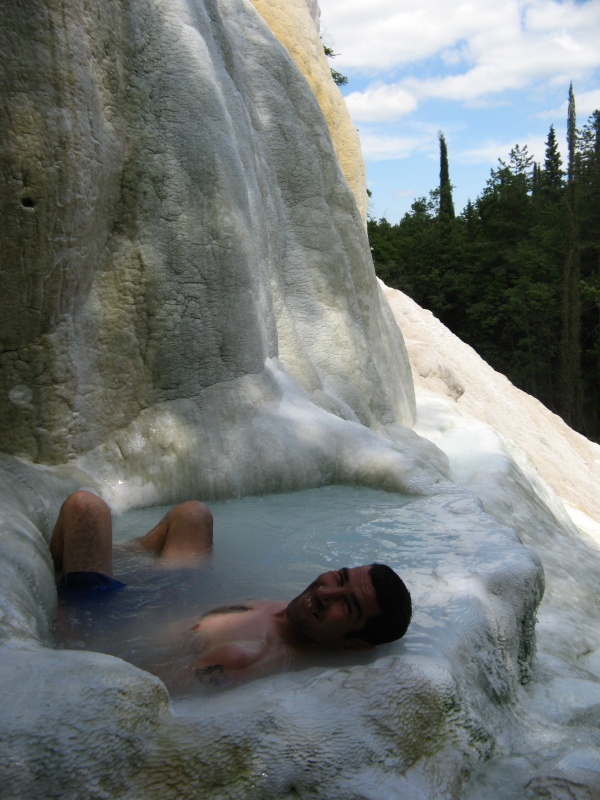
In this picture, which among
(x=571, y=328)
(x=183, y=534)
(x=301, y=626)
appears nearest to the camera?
(x=301, y=626)

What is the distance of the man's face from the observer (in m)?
2.77

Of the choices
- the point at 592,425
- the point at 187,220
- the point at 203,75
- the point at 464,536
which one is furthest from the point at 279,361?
the point at 592,425

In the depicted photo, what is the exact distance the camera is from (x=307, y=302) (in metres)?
7.58

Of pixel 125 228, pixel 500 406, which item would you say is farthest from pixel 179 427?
pixel 500 406

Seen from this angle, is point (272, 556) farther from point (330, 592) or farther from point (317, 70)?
point (317, 70)

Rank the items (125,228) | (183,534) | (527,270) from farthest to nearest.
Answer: (527,270)
(125,228)
(183,534)

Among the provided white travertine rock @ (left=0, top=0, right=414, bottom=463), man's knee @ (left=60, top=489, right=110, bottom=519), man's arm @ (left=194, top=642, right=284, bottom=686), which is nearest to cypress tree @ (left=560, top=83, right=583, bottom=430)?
white travertine rock @ (left=0, top=0, right=414, bottom=463)

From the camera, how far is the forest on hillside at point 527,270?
27906 millimetres

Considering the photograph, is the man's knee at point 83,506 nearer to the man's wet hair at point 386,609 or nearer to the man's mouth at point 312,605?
the man's mouth at point 312,605

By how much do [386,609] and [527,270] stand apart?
29.7 m

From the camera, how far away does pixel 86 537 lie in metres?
3.38

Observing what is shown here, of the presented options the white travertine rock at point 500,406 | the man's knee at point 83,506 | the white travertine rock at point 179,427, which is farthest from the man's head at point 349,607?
the white travertine rock at point 500,406

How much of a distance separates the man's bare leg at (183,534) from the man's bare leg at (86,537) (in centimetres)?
37

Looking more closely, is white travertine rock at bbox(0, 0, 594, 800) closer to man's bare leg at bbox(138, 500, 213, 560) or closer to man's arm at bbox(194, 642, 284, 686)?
man's arm at bbox(194, 642, 284, 686)
